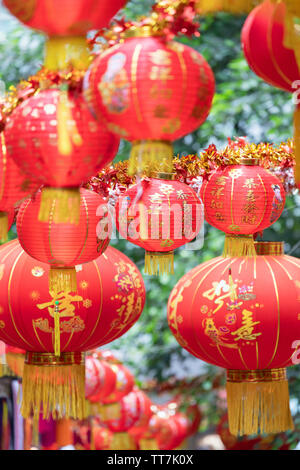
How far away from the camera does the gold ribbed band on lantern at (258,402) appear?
8.16 feet

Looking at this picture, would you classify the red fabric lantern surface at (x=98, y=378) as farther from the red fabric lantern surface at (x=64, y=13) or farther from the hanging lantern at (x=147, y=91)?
the red fabric lantern surface at (x=64, y=13)

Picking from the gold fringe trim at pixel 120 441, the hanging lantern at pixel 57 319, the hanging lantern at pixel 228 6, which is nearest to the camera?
the hanging lantern at pixel 228 6

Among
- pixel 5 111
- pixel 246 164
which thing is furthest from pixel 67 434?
pixel 5 111

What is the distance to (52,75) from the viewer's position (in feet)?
5.41

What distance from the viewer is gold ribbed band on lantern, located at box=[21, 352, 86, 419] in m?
2.40

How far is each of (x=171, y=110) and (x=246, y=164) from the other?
994 millimetres

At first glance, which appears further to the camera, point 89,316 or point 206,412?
point 206,412

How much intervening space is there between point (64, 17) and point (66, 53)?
8cm

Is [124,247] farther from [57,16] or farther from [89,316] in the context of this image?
[57,16]

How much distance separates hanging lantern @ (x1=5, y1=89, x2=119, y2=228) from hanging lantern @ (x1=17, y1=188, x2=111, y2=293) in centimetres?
36

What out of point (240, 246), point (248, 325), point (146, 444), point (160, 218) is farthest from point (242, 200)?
point (146, 444)

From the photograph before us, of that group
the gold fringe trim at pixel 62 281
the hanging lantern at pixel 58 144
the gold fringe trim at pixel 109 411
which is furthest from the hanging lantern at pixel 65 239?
the gold fringe trim at pixel 109 411

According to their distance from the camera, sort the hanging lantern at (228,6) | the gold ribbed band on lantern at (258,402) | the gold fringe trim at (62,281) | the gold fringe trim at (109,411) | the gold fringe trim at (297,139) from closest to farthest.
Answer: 1. the hanging lantern at (228,6)
2. the gold fringe trim at (297,139)
3. the gold fringe trim at (62,281)
4. the gold ribbed band on lantern at (258,402)
5. the gold fringe trim at (109,411)

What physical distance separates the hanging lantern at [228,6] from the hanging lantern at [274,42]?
0.02 meters
